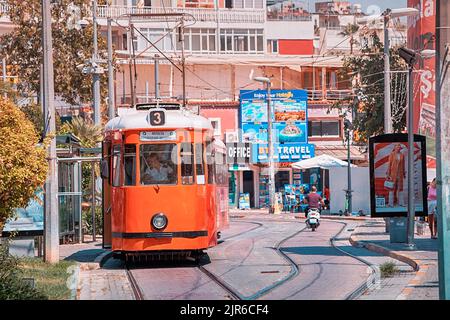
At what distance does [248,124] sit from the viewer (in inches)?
2840

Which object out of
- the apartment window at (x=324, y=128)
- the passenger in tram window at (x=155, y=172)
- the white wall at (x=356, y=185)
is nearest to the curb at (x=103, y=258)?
the passenger in tram window at (x=155, y=172)

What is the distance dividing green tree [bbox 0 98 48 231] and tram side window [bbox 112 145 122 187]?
3434 millimetres

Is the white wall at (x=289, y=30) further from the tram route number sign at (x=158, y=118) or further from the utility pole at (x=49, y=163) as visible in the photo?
the tram route number sign at (x=158, y=118)

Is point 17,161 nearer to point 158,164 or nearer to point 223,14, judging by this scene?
point 158,164

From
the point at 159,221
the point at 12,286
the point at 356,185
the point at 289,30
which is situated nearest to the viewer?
the point at 12,286

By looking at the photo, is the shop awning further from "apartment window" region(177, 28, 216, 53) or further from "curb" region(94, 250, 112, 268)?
"curb" region(94, 250, 112, 268)

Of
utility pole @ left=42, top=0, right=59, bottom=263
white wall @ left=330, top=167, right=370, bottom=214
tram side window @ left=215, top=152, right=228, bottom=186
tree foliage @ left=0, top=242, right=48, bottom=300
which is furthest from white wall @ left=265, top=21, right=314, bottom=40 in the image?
tree foliage @ left=0, top=242, right=48, bottom=300

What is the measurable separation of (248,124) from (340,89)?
35.1 feet

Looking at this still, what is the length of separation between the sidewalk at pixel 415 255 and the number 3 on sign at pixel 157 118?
20.2 ft

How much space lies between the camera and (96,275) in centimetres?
2297

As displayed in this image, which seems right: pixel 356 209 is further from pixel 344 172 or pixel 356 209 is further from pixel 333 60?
pixel 333 60

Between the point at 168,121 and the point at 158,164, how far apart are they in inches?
38.1

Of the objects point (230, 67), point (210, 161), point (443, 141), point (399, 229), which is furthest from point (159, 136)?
point (230, 67)
